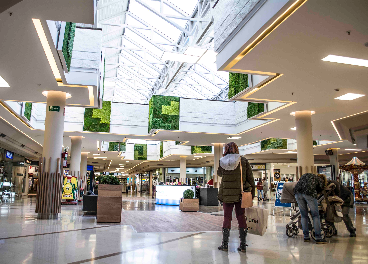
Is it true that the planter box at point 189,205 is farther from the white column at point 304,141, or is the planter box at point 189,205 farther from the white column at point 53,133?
the white column at point 53,133

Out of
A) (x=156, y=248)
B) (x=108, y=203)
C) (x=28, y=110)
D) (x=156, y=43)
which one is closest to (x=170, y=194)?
(x=156, y=43)

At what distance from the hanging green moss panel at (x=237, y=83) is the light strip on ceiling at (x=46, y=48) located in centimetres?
512

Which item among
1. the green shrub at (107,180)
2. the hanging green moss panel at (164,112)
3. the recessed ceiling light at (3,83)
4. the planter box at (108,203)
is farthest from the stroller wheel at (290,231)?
the hanging green moss panel at (164,112)

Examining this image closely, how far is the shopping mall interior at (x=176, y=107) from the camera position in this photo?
5.31 meters

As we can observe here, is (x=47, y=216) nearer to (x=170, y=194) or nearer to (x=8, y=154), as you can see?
(x=170, y=194)

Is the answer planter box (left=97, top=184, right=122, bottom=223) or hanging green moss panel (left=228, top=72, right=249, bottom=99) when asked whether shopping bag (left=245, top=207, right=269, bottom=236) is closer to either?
planter box (left=97, top=184, right=122, bottom=223)

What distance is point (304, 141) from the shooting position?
40.2 ft

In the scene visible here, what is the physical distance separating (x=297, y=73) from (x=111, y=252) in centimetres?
607

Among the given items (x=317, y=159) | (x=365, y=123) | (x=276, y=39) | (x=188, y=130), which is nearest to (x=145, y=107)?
Result: (x=188, y=130)

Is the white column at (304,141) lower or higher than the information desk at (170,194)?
higher

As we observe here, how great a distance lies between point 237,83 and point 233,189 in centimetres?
Result: 597

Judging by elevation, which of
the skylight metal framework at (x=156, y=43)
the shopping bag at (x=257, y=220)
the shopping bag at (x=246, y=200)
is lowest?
the shopping bag at (x=257, y=220)

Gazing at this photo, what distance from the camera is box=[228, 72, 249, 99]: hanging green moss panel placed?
1003cm

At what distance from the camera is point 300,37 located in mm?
6301
